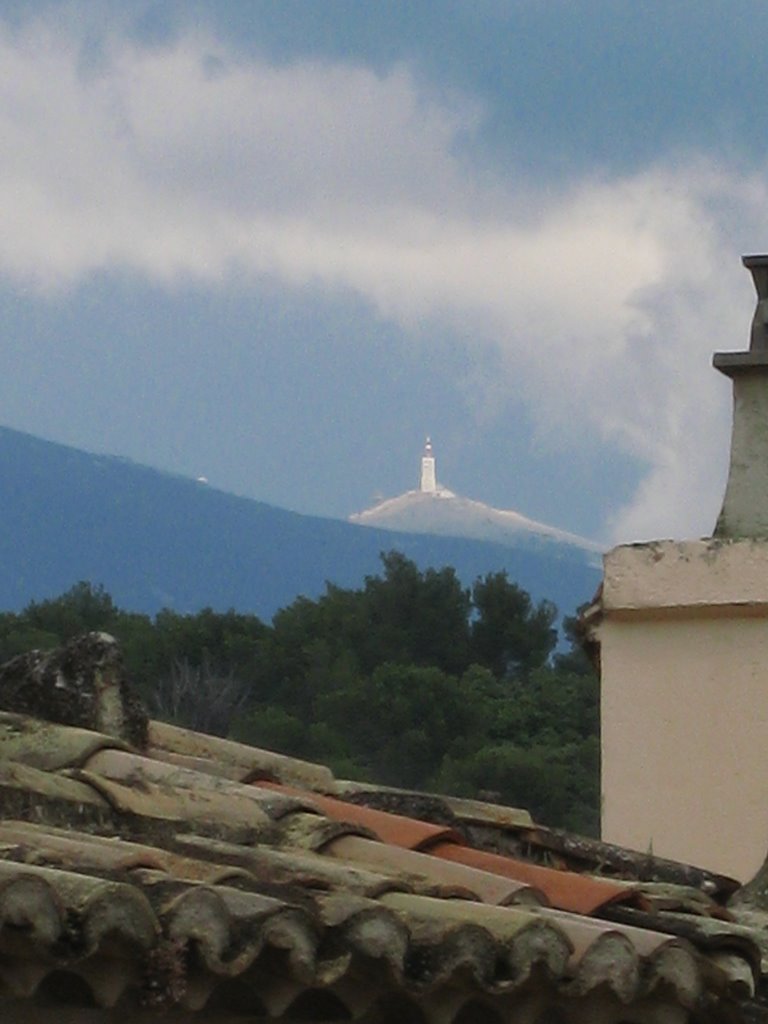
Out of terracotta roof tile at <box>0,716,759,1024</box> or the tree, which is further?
the tree

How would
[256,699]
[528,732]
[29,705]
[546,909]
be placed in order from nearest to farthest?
1. [546,909]
2. [29,705]
3. [528,732]
4. [256,699]

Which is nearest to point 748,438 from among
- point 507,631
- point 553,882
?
point 553,882

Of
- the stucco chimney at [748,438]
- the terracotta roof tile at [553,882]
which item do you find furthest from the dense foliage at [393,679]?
the terracotta roof tile at [553,882]

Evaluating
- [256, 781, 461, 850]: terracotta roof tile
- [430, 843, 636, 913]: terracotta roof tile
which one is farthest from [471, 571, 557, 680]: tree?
[430, 843, 636, 913]: terracotta roof tile

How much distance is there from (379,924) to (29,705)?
2.57m

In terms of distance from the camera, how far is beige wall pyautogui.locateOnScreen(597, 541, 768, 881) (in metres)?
Result: 7.98

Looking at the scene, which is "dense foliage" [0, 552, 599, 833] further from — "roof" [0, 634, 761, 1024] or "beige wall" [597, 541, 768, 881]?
"roof" [0, 634, 761, 1024]

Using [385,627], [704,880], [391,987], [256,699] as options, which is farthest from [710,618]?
[385,627]

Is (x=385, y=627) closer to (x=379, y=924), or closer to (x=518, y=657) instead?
(x=518, y=657)

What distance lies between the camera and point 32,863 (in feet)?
14.0

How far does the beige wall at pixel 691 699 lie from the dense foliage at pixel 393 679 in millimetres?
24391

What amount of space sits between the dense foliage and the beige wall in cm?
2439

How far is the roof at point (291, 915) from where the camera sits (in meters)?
4.00

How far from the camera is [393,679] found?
47.0m
